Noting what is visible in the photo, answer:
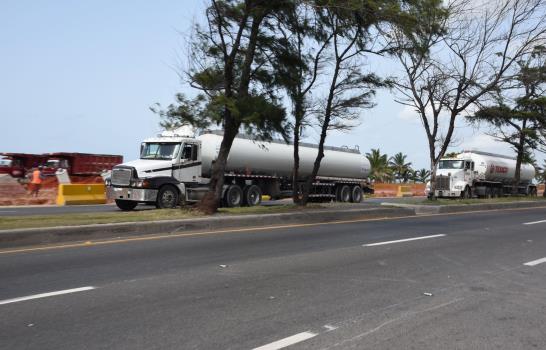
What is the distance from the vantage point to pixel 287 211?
16.8m

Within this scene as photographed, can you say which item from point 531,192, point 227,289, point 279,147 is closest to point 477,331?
point 227,289

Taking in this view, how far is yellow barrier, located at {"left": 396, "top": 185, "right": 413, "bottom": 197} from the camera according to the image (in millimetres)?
46947

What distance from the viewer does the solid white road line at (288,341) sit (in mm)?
4645

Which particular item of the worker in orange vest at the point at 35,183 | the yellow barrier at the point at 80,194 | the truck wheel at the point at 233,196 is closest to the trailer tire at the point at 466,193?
the truck wheel at the point at 233,196

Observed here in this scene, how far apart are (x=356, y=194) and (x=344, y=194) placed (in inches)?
50.9

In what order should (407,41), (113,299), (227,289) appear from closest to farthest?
1. (113,299)
2. (227,289)
3. (407,41)

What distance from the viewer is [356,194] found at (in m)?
31.7

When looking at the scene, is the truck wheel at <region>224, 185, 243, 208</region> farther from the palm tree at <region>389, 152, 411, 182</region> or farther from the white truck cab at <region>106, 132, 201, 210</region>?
the palm tree at <region>389, 152, 411, 182</region>

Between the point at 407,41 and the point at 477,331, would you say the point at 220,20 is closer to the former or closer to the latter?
the point at 407,41

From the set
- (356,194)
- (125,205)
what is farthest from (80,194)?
Answer: (356,194)

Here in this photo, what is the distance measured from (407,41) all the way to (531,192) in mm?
40685

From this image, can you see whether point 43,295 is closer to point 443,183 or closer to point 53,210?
point 53,210

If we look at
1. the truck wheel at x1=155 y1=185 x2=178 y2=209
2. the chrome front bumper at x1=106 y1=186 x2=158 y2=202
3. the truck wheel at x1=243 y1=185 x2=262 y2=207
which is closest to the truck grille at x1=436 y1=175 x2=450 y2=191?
the truck wheel at x1=243 y1=185 x2=262 y2=207

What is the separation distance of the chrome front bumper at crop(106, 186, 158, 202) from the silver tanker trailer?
23406mm
